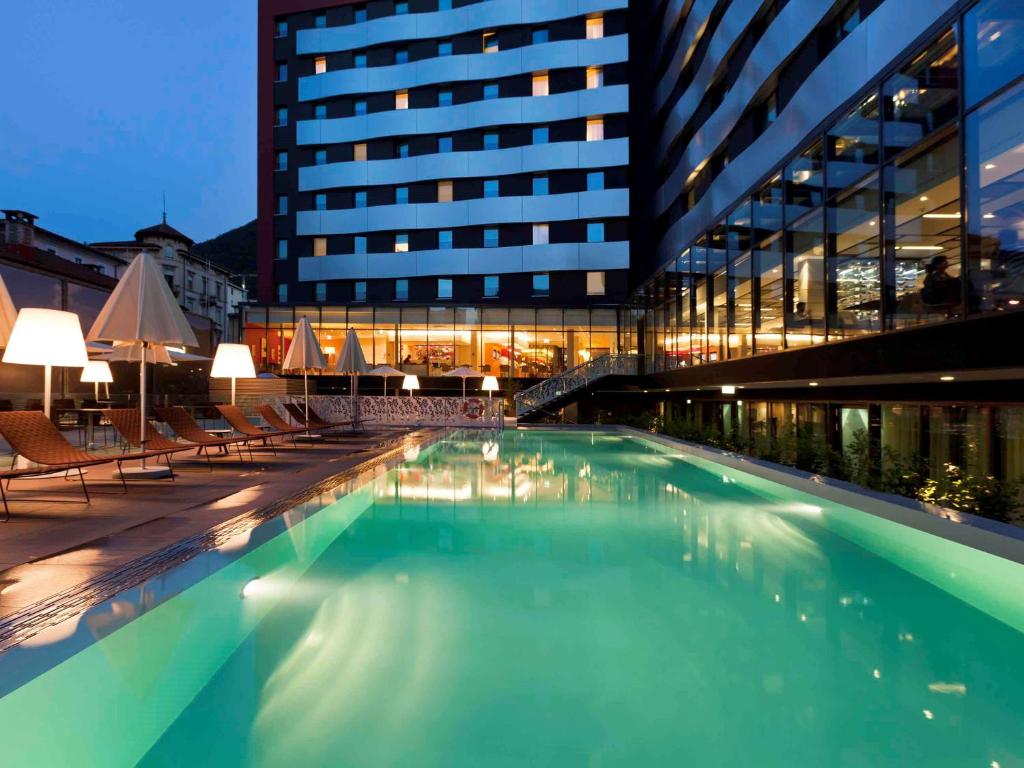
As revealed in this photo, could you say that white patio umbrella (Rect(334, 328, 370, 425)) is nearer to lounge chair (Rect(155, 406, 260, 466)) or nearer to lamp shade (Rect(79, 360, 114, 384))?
lamp shade (Rect(79, 360, 114, 384))

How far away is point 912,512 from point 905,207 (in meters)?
4.18

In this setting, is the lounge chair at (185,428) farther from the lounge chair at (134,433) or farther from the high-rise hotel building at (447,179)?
the high-rise hotel building at (447,179)

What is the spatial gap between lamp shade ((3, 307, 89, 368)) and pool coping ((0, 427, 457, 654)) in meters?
3.28

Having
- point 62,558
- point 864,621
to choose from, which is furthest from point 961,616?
point 62,558

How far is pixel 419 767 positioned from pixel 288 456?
1078 cm

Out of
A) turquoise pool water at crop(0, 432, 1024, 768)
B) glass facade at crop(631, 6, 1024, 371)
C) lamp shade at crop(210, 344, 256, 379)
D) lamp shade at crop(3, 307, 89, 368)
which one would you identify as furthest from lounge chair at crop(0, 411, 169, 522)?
glass facade at crop(631, 6, 1024, 371)

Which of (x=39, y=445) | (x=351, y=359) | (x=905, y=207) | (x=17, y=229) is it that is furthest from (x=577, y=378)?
(x=17, y=229)

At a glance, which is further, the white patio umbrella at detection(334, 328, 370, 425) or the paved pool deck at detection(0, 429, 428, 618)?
the white patio umbrella at detection(334, 328, 370, 425)

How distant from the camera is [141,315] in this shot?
930cm

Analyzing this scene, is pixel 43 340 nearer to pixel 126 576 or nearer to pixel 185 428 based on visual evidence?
pixel 185 428

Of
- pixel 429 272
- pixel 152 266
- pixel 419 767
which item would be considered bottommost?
pixel 419 767

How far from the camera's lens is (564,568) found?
239 inches

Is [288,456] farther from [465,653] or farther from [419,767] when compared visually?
[419,767]

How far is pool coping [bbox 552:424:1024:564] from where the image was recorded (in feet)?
18.0
